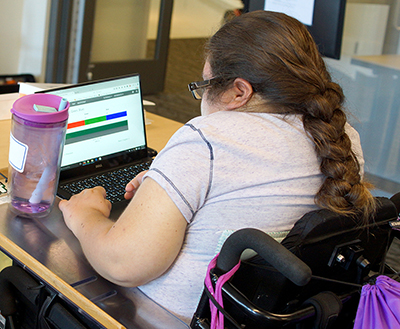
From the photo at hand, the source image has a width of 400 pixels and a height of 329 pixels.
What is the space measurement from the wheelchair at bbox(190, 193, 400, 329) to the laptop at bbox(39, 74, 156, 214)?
1.57 ft

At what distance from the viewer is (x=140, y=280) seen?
87 cm

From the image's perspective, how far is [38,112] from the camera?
1.00 m

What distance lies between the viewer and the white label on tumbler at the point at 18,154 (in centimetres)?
100

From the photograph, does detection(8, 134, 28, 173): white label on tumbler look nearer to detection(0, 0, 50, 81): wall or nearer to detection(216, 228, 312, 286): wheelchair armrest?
detection(216, 228, 312, 286): wheelchair armrest

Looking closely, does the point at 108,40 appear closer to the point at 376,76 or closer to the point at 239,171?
the point at 376,76

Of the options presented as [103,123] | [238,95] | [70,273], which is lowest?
[70,273]

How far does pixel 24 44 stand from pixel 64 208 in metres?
2.82

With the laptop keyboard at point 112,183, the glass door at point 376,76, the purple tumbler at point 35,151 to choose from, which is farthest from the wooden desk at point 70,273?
the glass door at point 376,76

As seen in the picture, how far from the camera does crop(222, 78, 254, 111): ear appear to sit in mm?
927

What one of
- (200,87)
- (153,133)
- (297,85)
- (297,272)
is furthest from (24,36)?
(297,272)

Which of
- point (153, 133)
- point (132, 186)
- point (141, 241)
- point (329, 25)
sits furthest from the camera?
point (329, 25)

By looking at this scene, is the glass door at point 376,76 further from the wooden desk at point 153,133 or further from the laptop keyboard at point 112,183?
the laptop keyboard at point 112,183

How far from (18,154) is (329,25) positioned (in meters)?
1.65

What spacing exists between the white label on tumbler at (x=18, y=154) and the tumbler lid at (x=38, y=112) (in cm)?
7
